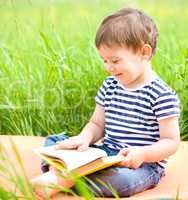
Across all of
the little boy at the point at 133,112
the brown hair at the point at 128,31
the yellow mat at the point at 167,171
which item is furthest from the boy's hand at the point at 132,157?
the brown hair at the point at 128,31

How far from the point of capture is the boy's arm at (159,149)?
9.28ft

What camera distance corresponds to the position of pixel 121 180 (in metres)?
2.85

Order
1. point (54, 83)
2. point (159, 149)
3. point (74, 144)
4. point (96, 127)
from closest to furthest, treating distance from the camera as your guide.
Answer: point (159, 149) < point (74, 144) < point (96, 127) < point (54, 83)

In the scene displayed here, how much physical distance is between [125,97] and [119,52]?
23 cm

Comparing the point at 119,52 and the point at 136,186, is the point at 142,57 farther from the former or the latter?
the point at 136,186

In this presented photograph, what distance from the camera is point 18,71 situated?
14.4 ft

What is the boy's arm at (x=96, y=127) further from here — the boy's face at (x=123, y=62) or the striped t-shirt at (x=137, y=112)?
the boy's face at (x=123, y=62)

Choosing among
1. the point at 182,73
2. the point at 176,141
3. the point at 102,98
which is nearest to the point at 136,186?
the point at 176,141

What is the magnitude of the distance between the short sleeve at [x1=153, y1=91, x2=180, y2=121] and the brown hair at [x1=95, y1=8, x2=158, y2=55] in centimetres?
22

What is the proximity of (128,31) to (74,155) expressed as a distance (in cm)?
57

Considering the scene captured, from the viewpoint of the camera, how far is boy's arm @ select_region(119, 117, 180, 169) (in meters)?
2.83

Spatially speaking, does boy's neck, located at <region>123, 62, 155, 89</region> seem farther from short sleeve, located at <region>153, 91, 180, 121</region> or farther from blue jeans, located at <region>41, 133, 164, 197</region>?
blue jeans, located at <region>41, 133, 164, 197</region>

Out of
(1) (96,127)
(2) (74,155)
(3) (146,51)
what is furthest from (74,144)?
(3) (146,51)

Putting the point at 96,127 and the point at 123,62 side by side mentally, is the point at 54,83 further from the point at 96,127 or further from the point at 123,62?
the point at 123,62
